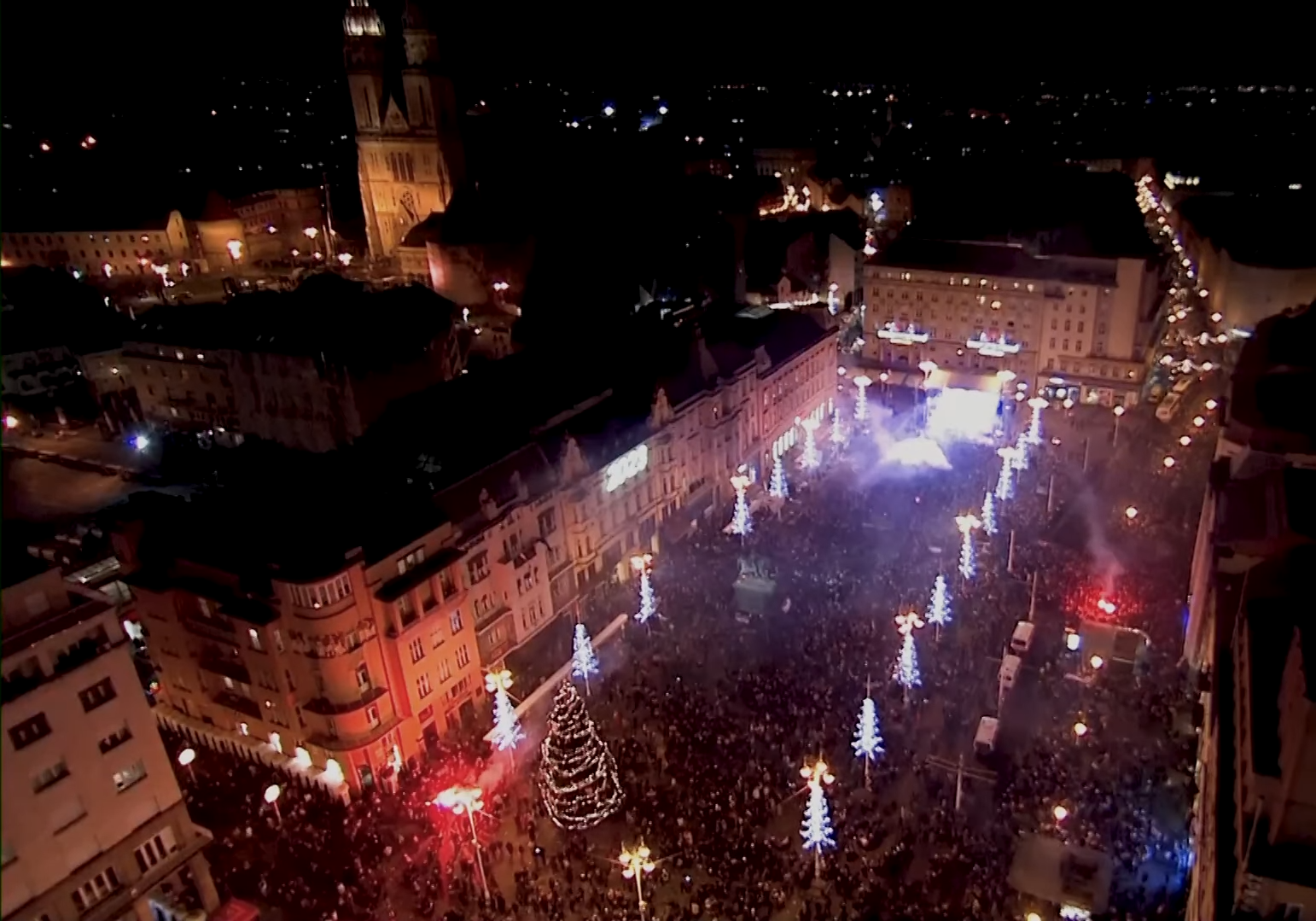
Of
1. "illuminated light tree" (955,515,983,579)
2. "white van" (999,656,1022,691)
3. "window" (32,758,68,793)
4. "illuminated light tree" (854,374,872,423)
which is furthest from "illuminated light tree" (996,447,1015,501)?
"window" (32,758,68,793)

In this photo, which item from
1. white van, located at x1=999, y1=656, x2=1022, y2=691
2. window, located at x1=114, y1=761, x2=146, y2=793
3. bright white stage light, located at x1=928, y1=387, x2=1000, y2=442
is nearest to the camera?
window, located at x1=114, y1=761, x2=146, y2=793

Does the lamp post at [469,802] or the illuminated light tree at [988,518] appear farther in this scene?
the illuminated light tree at [988,518]

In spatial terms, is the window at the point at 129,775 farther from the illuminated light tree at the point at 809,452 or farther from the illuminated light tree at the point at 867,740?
the illuminated light tree at the point at 809,452

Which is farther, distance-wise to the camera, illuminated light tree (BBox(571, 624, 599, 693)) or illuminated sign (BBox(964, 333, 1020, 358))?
illuminated sign (BBox(964, 333, 1020, 358))

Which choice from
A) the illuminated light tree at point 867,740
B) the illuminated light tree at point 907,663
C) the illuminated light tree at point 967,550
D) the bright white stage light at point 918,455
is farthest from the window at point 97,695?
the bright white stage light at point 918,455

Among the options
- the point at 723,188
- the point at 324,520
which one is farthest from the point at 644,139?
the point at 324,520

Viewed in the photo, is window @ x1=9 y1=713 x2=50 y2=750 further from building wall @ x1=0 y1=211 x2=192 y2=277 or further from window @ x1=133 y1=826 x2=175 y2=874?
building wall @ x1=0 y1=211 x2=192 y2=277
